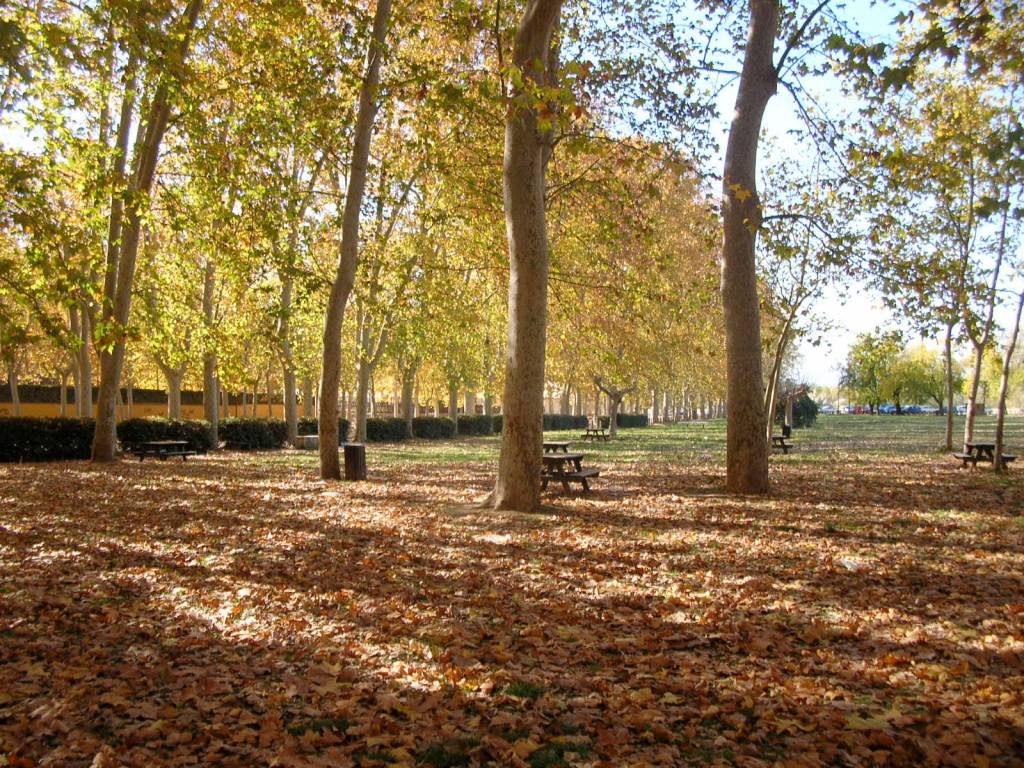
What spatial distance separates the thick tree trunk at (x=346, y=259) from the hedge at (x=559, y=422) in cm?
3022

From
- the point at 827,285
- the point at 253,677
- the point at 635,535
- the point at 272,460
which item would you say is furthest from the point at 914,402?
the point at 253,677

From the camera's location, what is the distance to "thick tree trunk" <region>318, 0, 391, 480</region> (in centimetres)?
1454

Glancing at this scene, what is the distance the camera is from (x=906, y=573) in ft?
22.5

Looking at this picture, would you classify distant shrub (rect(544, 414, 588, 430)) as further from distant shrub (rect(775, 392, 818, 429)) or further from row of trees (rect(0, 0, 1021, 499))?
row of trees (rect(0, 0, 1021, 499))

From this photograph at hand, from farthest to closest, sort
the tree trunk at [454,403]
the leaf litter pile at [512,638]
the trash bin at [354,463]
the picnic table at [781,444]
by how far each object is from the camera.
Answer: the tree trunk at [454,403]
the picnic table at [781,444]
the trash bin at [354,463]
the leaf litter pile at [512,638]

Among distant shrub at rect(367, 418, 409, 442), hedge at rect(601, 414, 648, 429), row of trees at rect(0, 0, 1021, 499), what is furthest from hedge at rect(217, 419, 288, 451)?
hedge at rect(601, 414, 648, 429)

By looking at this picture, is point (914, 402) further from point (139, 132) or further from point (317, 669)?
point (317, 669)

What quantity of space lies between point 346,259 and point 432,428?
2393cm

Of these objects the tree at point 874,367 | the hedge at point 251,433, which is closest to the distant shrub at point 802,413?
the tree at point 874,367

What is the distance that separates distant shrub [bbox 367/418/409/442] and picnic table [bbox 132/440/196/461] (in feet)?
40.8

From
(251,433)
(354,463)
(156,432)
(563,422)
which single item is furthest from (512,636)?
(563,422)

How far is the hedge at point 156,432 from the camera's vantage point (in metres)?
21.6

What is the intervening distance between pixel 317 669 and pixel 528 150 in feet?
23.3

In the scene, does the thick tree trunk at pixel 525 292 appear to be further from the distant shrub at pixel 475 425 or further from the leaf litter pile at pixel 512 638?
the distant shrub at pixel 475 425
